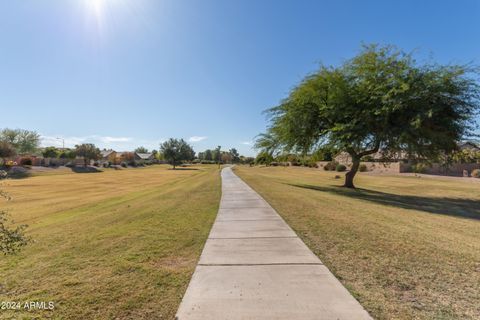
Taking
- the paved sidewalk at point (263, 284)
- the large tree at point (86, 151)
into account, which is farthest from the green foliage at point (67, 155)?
the paved sidewalk at point (263, 284)

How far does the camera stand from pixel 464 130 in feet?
42.3

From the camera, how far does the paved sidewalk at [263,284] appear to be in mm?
2605

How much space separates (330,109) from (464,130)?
22.5 ft

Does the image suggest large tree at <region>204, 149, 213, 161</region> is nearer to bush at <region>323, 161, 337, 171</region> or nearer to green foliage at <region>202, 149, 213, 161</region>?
green foliage at <region>202, 149, 213, 161</region>

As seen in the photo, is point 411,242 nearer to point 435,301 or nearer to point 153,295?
point 435,301

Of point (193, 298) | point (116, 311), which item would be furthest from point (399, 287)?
point (116, 311)

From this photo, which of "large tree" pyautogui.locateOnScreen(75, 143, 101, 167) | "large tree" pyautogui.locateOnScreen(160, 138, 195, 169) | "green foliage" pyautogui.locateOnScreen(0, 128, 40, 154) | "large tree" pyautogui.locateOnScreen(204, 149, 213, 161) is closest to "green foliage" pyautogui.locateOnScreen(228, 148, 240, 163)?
"large tree" pyautogui.locateOnScreen(204, 149, 213, 161)

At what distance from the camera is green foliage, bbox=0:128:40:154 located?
68.6 metres

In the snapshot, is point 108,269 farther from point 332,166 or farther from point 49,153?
point 49,153

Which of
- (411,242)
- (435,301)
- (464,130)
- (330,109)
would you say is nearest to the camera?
(435,301)

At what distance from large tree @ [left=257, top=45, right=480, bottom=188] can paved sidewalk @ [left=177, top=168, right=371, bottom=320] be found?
35.3ft

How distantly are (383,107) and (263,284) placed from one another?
1218 cm

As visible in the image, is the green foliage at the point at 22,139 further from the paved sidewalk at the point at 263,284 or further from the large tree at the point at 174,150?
the paved sidewalk at the point at 263,284

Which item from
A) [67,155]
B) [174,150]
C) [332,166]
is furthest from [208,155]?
[332,166]
